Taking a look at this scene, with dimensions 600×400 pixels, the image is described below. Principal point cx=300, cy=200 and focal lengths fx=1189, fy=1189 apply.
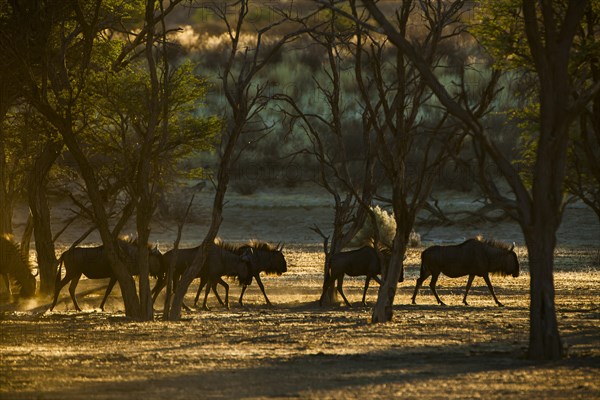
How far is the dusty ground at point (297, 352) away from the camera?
10562 millimetres

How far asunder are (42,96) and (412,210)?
6386 mm

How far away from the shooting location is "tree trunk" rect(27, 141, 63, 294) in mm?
24586

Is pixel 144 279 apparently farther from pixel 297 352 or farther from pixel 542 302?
pixel 542 302

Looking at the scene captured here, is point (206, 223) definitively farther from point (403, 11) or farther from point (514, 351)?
point (514, 351)

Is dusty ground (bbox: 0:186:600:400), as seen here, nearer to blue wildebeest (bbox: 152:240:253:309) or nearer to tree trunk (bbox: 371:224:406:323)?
tree trunk (bbox: 371:224:406:323)

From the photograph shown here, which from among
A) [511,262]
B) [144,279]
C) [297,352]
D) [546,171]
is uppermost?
[546,171]

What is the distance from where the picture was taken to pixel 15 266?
2436 cm

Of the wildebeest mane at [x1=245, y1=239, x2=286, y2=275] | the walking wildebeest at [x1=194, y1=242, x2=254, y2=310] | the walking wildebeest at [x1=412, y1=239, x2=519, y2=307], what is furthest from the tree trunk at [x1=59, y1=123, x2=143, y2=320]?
the walking wildebeest at [x1=412, y1=239, x2=519, y2=307]

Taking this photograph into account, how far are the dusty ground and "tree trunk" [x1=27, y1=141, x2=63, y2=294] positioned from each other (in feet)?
3.21

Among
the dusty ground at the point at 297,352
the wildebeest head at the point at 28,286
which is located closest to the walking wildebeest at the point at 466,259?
the dusty ground at the point at 297,352

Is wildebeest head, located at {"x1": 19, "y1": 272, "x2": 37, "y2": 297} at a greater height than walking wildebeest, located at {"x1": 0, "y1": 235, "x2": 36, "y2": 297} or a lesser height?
lesser

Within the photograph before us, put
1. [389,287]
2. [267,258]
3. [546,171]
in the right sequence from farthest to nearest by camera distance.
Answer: [267,258] → [389,287] → [546,171]

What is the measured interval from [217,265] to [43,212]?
4281 millimetres

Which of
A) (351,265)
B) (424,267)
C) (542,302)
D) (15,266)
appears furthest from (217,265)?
(542,302)
